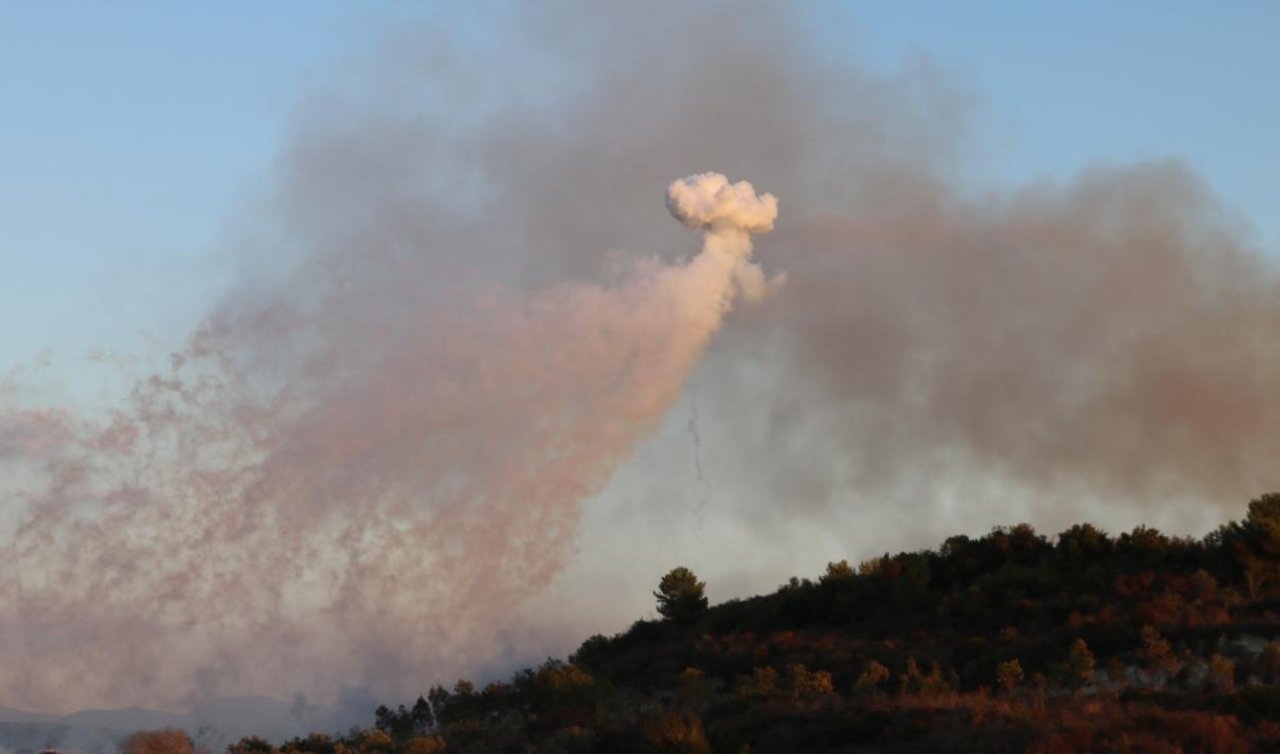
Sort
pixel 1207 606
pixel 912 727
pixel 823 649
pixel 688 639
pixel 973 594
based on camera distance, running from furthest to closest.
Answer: pixel 688 639 < pixel 973 594 < pixel 823 649 < pixel 1207 606 < pixel 912 727

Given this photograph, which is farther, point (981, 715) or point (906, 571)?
point (906, 571)

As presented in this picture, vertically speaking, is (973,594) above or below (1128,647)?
above

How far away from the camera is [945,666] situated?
53.2m

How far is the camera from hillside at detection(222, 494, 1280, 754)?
3806 cm

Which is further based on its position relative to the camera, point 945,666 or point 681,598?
point 681,598

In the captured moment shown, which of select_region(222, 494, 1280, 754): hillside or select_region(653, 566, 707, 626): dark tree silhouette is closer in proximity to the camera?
select_region(222, 494, 1280, 754): hillside

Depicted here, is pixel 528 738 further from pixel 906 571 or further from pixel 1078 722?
pixel 906 571

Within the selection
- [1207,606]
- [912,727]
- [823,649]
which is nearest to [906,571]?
[823,649]

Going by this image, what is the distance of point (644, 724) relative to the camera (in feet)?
148

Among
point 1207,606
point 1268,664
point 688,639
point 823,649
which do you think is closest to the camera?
point 1268,664

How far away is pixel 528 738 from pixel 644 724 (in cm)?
586

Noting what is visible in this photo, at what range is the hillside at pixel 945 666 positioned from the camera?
125 feet

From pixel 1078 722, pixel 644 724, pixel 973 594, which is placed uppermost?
pixel 973 594

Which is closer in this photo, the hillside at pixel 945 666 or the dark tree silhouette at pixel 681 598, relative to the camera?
the hillside at pixel 945 666
